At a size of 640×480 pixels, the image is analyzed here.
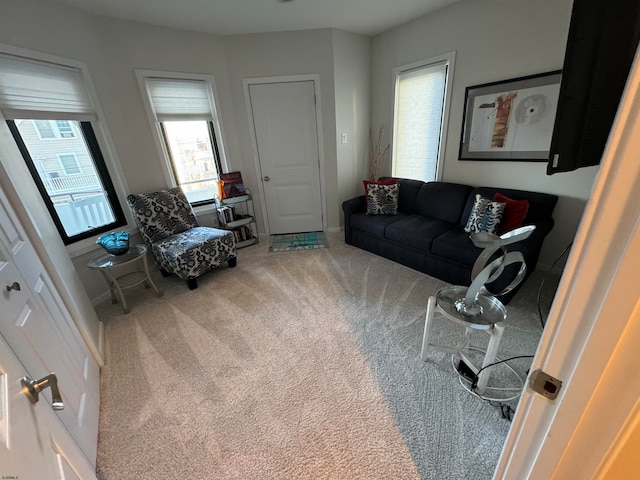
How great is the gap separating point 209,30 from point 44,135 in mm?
1924

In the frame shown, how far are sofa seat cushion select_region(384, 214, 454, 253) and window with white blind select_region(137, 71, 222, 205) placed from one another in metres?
2.40

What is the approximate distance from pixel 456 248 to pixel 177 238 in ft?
8.91

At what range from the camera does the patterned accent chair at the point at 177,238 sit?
8.43 feet

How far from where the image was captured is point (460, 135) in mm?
2891

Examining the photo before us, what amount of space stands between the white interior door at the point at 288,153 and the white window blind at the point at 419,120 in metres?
1.10

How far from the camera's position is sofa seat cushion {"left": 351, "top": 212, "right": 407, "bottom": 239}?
2957mm

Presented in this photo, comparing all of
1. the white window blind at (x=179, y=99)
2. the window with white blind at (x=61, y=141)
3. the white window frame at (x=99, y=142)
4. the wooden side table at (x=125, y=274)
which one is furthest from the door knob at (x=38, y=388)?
the white window blind at (x=179, y=99)

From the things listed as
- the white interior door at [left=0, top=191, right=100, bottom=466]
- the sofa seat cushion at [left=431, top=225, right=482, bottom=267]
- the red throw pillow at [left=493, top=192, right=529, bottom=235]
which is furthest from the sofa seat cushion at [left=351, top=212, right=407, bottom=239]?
the white interior door at [left=0, top=191, right=100, bottom=466]

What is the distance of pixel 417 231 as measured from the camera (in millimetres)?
2676

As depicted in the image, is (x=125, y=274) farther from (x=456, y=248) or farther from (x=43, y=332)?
(x=456, y=248)

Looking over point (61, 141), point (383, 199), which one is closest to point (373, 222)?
point (383, 199)

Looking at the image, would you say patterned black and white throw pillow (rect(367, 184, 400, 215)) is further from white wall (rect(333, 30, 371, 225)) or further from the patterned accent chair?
the patterned accent chair

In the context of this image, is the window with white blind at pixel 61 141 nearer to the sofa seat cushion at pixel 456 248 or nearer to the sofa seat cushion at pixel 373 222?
the sofa seat cushion at pixel 373 222

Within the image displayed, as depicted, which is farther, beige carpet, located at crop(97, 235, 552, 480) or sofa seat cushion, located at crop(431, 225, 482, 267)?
sofa seat cushion, located at crop(431, 225, 482, 267)
